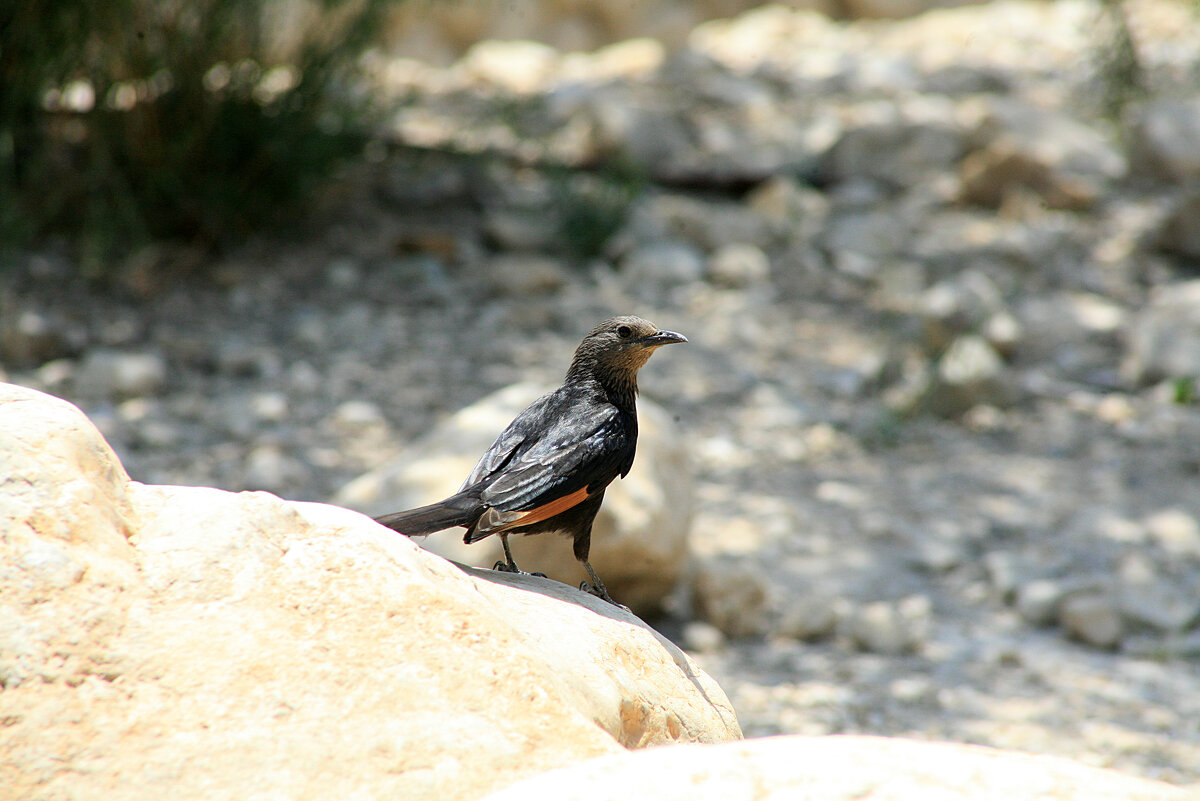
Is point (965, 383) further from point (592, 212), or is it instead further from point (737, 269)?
point (592, 212)

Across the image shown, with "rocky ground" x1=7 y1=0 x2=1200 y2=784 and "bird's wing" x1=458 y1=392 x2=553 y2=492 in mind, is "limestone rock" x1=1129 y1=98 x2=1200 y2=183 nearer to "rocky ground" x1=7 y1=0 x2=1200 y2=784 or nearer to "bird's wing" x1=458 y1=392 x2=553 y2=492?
"rocky ground" x1=7 y1=0 x2=1200 y2=784

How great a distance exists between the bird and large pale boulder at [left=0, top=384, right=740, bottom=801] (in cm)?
27

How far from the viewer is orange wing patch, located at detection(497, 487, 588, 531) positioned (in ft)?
8.91

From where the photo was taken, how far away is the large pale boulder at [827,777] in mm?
1725

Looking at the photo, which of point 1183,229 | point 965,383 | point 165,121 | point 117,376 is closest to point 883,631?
point 965,383

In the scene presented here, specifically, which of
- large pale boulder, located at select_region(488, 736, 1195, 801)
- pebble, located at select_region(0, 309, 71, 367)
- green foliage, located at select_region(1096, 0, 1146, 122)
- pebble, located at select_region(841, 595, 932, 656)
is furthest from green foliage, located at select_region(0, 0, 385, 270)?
green foliage, located at select_region(1096, 0, 1146, 122)

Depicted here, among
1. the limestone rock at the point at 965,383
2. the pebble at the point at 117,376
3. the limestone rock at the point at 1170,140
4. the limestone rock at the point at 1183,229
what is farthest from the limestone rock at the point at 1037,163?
the pebble at the point at 117,376

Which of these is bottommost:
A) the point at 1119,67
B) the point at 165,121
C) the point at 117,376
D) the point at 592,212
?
the point at 117,376

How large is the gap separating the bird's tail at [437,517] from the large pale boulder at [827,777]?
88cm

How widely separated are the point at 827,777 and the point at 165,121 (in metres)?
6.17

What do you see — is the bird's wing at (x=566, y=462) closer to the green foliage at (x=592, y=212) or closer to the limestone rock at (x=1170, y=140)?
the green foliage at (x=592, y=212)

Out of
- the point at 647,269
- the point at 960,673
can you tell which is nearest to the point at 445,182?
the point at 647,269

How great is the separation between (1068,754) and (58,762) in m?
3.24

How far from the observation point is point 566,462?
286 cm
